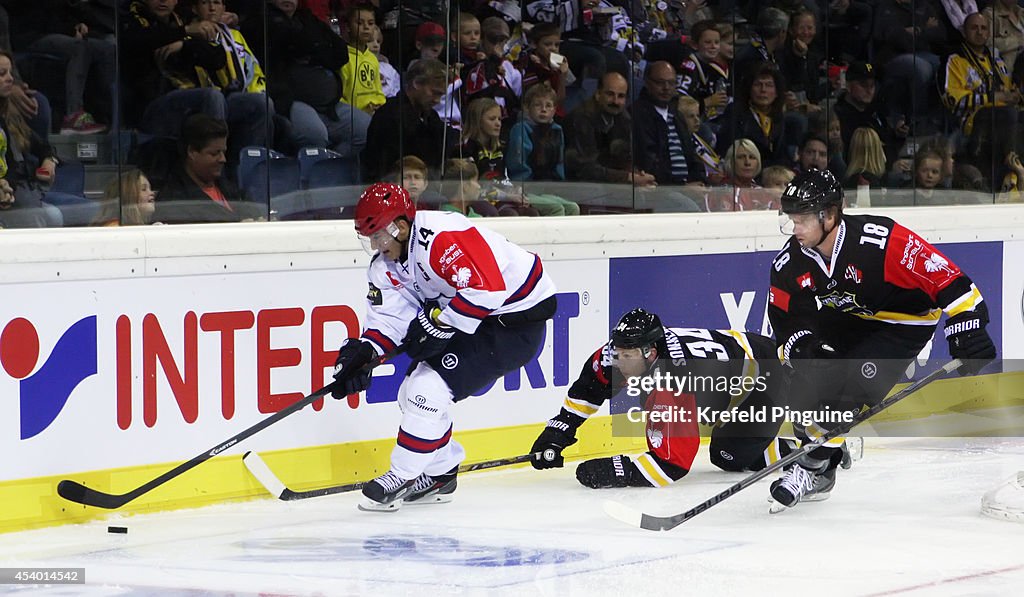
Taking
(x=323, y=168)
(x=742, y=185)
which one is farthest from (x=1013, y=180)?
(x=323, y=168)

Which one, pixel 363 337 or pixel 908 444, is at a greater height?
pixel 363 337

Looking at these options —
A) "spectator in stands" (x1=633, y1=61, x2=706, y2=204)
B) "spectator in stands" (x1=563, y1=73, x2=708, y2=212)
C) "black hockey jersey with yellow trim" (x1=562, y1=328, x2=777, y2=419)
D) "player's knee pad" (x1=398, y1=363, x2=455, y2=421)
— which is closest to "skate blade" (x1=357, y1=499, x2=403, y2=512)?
"player's knee pad" (x1=398, y1=363, x2=455, y2=421)

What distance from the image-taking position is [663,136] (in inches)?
279

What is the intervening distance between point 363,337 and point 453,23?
1.78 m

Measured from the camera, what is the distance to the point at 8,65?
522cm

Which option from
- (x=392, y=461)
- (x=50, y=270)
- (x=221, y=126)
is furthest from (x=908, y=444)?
(x=50, y=270)

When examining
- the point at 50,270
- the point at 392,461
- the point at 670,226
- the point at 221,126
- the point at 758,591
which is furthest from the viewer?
the point at 670,226

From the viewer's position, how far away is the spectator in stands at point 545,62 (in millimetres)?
6715

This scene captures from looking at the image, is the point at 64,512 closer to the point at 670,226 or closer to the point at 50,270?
the point at 50,270

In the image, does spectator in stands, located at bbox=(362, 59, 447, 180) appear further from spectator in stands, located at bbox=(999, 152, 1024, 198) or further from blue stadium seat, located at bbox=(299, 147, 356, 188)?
spectator in stands, located at bbox=(999, 152, 1024, 198)

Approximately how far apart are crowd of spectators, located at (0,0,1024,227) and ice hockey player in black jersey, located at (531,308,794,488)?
40.1 inches

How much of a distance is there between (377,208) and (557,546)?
1.20m

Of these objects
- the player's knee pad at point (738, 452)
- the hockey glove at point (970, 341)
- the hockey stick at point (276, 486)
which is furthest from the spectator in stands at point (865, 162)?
the hockey stick at point (276, 486)

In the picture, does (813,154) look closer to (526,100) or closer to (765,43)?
(765,43)
